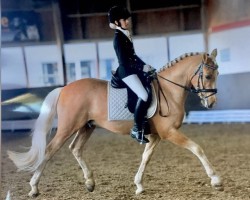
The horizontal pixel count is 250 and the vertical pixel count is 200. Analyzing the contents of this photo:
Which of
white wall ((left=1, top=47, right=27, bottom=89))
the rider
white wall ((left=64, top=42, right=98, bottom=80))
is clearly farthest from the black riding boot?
white wall ((left=1, top=47, right=27, bottom=89))

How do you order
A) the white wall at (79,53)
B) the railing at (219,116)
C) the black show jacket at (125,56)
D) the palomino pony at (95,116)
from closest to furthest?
the black show jacket at (125,56) < the palomino pony at (95,116) < the white wall at (79,53) < the railing at (219,116)

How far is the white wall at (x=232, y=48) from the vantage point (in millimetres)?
2115

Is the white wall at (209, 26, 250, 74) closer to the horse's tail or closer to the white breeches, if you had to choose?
the white breeches

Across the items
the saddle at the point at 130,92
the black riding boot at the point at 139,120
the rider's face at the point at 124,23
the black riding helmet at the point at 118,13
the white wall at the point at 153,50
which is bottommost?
the black riding boot at the point at 139,120

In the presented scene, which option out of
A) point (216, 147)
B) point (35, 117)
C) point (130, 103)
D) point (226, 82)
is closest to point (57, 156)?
point (35, 117)

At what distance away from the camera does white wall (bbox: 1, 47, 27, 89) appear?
199cm

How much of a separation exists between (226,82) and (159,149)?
107 centimetres

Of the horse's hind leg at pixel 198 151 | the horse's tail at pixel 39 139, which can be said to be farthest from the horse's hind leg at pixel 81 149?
the horse's hind leg at pixel 198 151

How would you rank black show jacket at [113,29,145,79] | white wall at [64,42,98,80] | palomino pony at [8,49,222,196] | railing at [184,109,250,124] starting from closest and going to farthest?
1. black show jacket at [113,29,145,79]
2. palomino pony at [8,49,222,196]
3. white wall at [64,42,98,80]
4. railing at [184,109,250,124]

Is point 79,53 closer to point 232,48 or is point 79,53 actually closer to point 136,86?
point 136,86

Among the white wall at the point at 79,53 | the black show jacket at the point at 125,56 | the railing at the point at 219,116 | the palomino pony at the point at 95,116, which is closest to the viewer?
the black show jacket at the point at 125,56

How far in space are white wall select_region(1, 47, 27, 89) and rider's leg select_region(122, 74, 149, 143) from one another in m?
0.51

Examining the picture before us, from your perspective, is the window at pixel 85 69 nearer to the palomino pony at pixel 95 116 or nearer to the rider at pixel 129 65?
the palomino pony at pixel 95 116

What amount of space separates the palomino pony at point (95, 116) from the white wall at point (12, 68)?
20 centimetres
